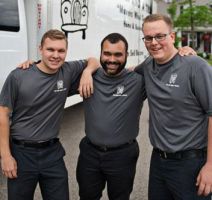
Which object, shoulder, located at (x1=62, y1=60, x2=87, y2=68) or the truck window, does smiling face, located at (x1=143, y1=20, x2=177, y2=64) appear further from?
the truck window

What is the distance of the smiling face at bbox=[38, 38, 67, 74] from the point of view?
2.98 m

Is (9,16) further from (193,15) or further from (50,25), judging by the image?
(193,15)

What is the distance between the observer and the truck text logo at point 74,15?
18.1ft

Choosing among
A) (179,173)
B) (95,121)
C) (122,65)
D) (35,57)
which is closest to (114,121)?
(95,121)

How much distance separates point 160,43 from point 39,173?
1.28 meters

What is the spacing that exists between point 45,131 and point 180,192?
41.7 inches

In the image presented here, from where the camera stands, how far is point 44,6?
16.5 feet

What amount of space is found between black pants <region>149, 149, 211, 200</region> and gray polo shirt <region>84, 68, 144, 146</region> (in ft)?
1.17

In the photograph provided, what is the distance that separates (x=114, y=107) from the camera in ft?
10.1

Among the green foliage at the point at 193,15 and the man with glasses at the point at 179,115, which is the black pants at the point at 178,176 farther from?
the green foliage at the point at 193,15

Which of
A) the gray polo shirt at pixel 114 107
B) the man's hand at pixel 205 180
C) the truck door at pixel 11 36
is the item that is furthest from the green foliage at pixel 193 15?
the man's hand at pixel 205 180

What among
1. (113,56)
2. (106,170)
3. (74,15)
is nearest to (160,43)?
(113,56)

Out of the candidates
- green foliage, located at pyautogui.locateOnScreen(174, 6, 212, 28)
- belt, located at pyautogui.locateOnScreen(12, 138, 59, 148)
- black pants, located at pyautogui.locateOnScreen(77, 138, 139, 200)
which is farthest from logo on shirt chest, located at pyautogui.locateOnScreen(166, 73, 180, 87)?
green foliage, located at pyautogui.locateOnScreen(174, 6, 212, 28)

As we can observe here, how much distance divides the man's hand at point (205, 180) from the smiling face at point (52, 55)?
1271 millimetres
